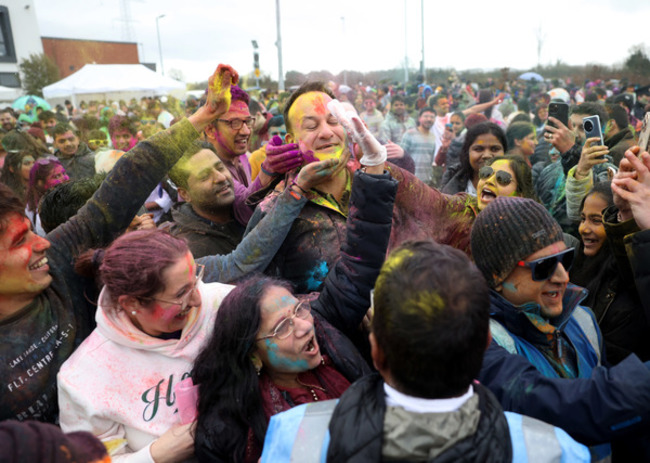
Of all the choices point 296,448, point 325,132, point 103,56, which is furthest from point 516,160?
point 103,56

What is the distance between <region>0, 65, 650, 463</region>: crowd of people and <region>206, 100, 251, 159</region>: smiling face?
1.02 m

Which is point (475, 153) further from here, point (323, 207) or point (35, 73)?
point (35, 73)

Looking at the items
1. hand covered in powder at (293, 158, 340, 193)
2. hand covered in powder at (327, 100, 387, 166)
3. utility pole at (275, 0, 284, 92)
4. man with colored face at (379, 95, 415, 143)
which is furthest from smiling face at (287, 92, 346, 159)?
utility pole at (275, 0, 284, 92)

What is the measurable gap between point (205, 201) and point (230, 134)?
1114 mm

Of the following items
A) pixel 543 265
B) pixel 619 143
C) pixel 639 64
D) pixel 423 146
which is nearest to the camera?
pixel 543 265

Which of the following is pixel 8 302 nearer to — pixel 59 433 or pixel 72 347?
pixel 72 347

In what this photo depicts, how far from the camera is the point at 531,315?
165cm

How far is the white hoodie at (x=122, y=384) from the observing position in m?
1.63

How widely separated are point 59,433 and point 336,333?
1.03 meters

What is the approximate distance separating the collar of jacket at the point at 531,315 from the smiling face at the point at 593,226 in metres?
1.00

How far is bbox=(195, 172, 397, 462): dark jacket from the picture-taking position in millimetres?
1746

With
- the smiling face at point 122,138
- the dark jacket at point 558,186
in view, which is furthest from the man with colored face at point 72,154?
the dark jacket at point 558,186

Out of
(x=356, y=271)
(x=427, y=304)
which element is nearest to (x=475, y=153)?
(x=356, y=271)

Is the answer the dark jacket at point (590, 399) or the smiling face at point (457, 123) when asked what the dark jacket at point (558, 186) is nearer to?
the dark jacket at point (590, 399)
